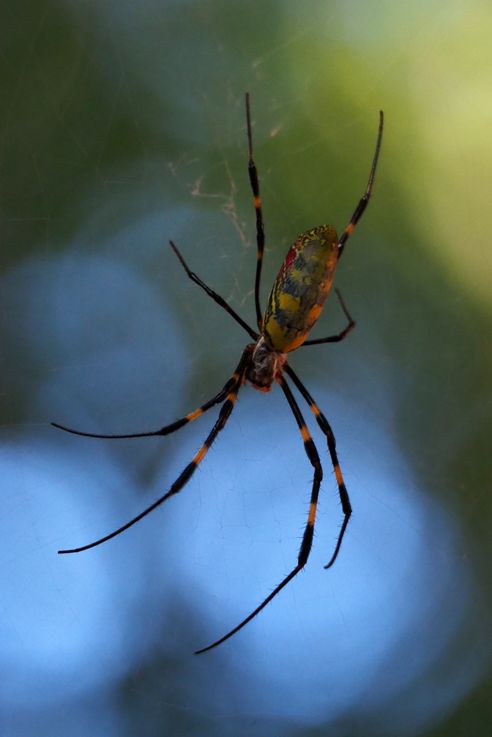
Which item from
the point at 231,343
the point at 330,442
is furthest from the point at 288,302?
the point at 231,343

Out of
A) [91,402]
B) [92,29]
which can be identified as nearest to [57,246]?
[91,402]

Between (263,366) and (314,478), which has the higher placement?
(263,366)

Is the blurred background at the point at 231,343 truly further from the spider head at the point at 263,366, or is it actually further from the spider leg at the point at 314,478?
the spider head at the point at 263,366

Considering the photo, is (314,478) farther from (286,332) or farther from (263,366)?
(286,332)

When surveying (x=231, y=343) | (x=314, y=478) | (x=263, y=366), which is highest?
(x=231, y=343)

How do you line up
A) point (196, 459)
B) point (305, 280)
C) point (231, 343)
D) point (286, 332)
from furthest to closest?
point (231, 343) < point (196, 459) < point (286, 332) < point (305, 280)

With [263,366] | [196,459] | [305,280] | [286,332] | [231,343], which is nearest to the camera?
[305,280]

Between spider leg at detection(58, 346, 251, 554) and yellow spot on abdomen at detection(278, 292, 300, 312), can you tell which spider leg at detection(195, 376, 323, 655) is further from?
yellow spot on abdomen at detection(278, 292, 300, 312)

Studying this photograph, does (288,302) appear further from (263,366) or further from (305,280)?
(263,366)

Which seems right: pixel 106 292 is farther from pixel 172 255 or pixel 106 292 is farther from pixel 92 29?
pixel 92 29

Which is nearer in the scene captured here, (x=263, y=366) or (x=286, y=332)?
(x=286, y=332)
